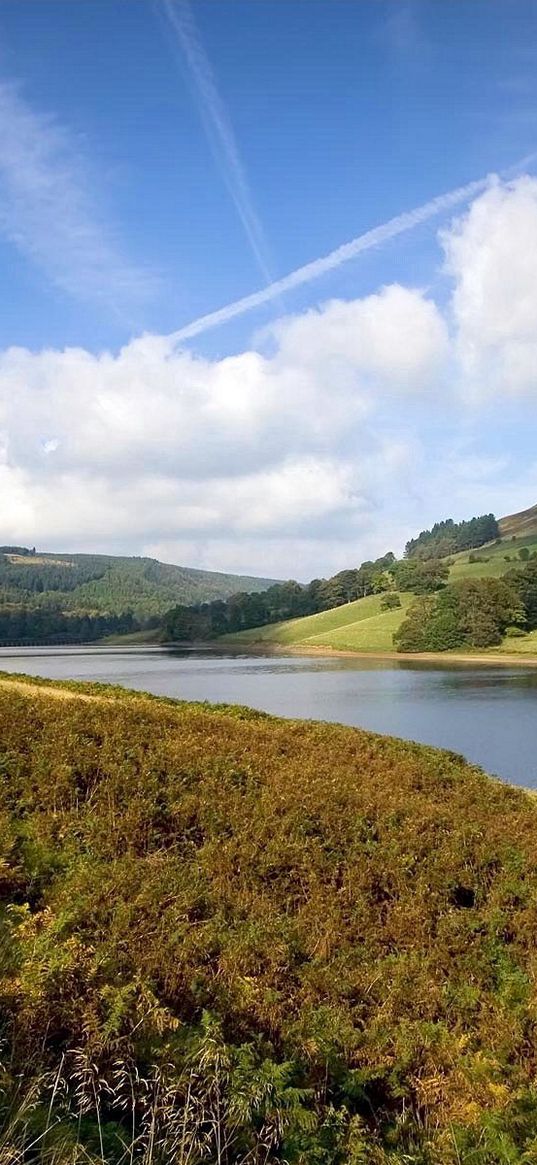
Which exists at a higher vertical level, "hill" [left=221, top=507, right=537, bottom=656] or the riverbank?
"hill" [left=221, top=507, right=537, bottom=656]

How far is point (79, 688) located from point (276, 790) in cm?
833

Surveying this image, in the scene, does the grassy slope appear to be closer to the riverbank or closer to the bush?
the riverbank

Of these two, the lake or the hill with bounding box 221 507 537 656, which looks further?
the hill with bounding box 221 507 537 656

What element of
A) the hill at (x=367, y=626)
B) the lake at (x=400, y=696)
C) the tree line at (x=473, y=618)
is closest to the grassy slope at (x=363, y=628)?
the hill at (x=367, y=626)

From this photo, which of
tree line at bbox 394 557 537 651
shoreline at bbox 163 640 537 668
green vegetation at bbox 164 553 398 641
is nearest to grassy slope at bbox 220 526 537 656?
shoreline at bbox 163 640 537 668

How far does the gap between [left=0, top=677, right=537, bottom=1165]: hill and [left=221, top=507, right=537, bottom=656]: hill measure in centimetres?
9491

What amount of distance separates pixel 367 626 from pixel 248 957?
131m

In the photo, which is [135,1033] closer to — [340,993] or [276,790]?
[340,993]

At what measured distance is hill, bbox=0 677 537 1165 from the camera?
16.0 ft

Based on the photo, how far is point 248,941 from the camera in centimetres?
719

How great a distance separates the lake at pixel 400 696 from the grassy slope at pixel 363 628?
63.0ft

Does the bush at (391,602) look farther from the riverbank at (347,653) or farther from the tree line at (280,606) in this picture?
the riverbank at (347,653)

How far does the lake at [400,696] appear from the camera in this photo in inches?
1396

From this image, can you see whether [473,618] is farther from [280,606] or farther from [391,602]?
[280,606]
